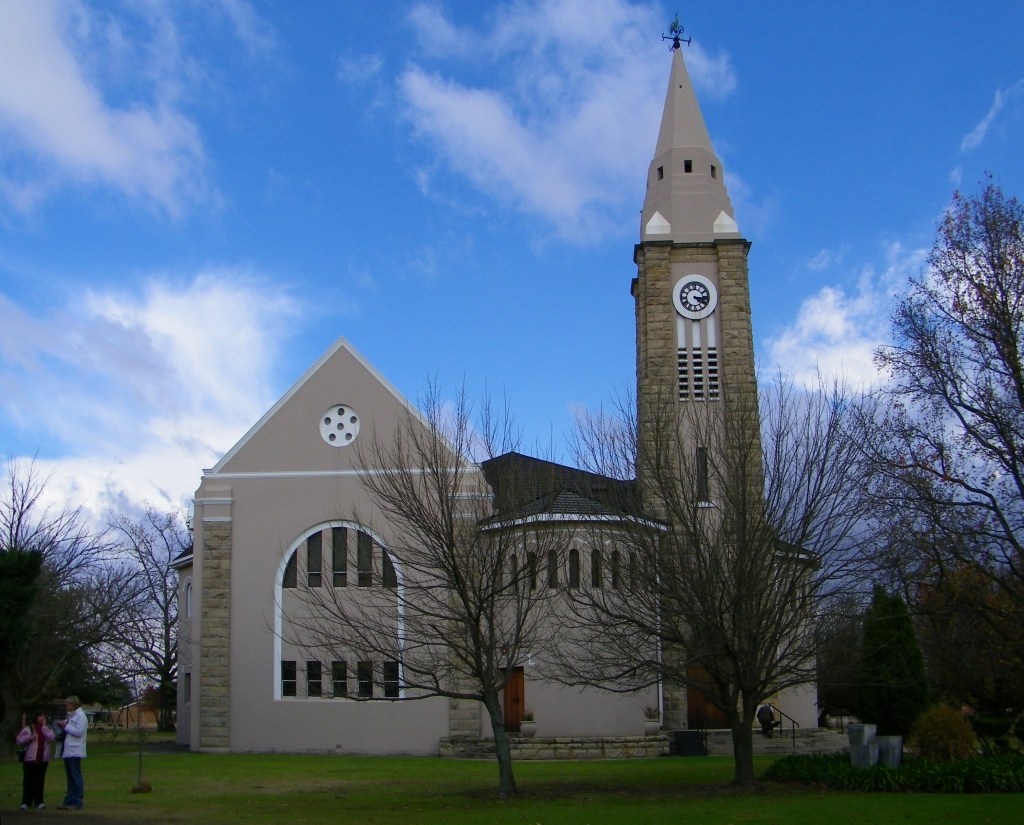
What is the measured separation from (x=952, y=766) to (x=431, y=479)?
10183 mm

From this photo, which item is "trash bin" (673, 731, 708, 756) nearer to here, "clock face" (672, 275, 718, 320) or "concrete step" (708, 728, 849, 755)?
"concrete step" (708, 728, 849, 755)

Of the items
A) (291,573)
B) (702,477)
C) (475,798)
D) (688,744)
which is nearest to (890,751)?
(702,477)

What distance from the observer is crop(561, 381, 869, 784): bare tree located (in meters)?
19.3

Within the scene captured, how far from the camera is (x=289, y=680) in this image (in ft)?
107

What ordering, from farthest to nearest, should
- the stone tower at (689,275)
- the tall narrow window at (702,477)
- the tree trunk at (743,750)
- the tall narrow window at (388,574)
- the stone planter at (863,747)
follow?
1. the stone tower at (689,275)
2. the tall narrow window at (388,574)
3. the tall narrow window at (702,477)
4. the stone planter at (863,747)
5. the tree trunk at (743,750)

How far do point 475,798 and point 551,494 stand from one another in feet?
18.7

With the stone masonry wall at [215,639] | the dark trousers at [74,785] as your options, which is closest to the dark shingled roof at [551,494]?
the dark trousers at [74,785]

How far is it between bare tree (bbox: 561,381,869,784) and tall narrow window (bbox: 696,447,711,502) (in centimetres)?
2

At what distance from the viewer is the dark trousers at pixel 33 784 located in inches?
674

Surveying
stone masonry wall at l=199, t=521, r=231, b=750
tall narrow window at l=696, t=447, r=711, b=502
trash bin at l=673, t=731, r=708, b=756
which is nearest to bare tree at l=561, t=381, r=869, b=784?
tall narrow window at l=696, t=447, r=711, b=502

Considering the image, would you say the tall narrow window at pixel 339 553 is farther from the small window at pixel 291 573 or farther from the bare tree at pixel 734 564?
the bare tree at pixel 734 564

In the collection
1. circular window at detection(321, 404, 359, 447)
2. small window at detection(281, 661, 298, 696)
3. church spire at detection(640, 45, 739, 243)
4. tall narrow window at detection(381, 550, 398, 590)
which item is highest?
church spire at detection(640, 45, 739, 243)

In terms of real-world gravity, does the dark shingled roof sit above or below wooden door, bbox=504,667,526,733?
above

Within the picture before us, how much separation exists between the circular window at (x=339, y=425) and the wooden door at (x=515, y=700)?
27.3ft
